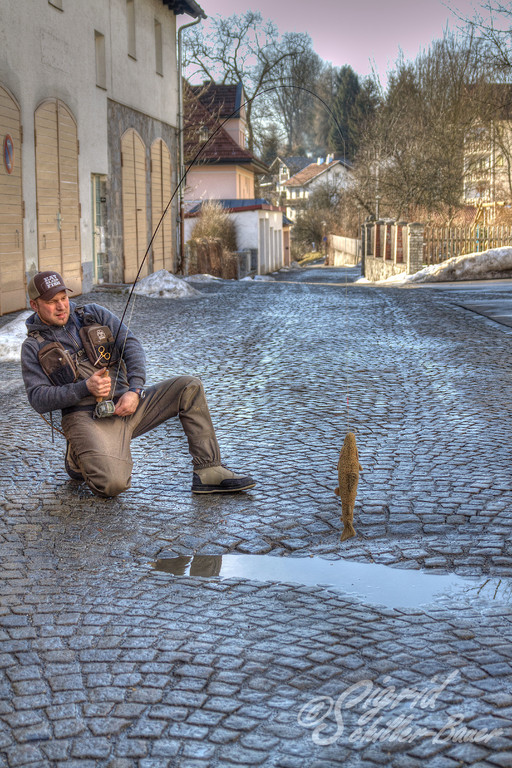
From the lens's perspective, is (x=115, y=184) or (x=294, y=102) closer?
(x=115, y=184)

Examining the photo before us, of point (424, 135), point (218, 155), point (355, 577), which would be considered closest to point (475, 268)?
point (424, 135)

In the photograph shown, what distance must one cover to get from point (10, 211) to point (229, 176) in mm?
31964

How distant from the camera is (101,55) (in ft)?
70.5

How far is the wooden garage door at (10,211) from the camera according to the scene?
15.0m

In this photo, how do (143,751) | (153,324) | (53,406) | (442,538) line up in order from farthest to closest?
(153,324)
(53,406)
(442,538)
(143,751)

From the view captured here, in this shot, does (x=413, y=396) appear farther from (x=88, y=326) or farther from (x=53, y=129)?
(x=53, y=129)

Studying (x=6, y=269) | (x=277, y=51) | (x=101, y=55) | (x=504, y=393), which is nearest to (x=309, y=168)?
(x=277, y=51)

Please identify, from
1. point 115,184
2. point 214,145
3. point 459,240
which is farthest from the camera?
point 214,145

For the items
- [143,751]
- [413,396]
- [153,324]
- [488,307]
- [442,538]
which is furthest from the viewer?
[488,307]

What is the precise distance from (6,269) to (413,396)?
8.65 meters

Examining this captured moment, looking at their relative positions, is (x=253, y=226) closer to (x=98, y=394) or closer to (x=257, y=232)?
(x=257, y=232)

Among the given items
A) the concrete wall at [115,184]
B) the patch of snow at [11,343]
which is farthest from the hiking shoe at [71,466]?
the concrete wall at [115,184]

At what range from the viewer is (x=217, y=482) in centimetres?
570

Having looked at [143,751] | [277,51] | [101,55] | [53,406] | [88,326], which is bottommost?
[143,751]
